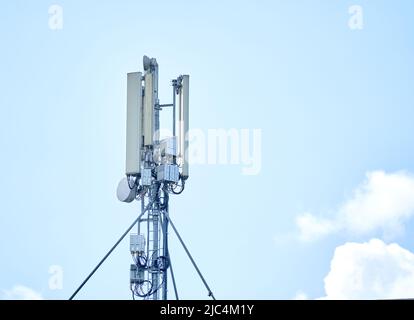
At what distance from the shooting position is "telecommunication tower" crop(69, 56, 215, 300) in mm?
11109

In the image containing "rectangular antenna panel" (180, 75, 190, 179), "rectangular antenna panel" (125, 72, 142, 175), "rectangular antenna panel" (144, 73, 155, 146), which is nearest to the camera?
"rectangular antenna panel" (180, 75, 190, 179)

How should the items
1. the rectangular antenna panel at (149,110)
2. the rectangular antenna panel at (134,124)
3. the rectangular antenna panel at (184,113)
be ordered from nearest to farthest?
the rectangular antenna panel at (184,113) < the rectangular antenna panel at (134,124) < the rectangular antenna panel at (149,110)

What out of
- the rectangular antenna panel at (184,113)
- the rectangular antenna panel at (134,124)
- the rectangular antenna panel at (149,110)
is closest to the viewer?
the rectangular antenna panel at (184,113)

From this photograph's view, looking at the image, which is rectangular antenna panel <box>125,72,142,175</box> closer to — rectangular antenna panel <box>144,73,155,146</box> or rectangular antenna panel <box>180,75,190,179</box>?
rectangular antenna panel <box>144,73,155,146</box>

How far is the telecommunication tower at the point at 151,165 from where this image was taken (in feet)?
36.4

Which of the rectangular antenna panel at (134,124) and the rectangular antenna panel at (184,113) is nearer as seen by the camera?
the rectangular antenna panel at (184,113)

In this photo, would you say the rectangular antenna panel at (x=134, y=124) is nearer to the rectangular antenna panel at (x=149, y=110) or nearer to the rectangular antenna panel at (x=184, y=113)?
the rectangular antenna panel at (x=149, y=110)

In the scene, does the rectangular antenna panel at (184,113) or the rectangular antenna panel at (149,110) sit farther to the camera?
the rectangular antenna panel at (149,110)

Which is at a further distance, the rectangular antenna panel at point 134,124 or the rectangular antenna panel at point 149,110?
the rectangular antenna panel at point 149,110
